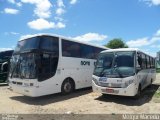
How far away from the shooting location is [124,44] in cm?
5966

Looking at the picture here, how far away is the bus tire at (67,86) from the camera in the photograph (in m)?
12.3

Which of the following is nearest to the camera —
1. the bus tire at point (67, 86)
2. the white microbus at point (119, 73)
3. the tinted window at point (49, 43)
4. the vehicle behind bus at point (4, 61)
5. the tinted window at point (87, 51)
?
the white microbus at point (119, 73)

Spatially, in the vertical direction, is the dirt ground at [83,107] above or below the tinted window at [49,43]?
below

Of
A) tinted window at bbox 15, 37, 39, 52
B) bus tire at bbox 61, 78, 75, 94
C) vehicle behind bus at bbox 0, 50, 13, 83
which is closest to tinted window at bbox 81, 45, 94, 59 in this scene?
bus tire at bbox 61, 78, 75, 94

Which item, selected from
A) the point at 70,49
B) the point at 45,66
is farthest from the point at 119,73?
the point at 70,49

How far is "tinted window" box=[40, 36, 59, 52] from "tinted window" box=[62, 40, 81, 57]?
0.65 meters

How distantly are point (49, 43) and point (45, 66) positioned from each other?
4.19 ft

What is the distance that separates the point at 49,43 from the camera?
37.1 feet

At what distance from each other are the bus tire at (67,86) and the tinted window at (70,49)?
4.83 ft

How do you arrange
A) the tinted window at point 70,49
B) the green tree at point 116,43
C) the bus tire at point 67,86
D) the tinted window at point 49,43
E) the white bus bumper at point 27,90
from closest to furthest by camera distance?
the white bus bumper at point 27,90, the tinted window at point 49,43, the bus tire at point 67,86, the tinted window at point 70,49, the green tree at point 116,43

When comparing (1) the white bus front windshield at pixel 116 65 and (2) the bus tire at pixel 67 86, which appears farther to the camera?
(2) the bus tire at pixel 67 86

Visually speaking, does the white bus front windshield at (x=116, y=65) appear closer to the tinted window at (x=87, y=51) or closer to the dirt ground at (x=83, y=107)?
the dirt ground at (x=83, y=107)

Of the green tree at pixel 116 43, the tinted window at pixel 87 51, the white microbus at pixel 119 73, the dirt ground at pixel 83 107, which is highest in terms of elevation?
the green tree at pixel 116 43

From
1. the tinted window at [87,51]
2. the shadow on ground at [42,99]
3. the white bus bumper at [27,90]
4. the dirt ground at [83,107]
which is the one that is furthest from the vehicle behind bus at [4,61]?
the dirt ground at [83,107]
